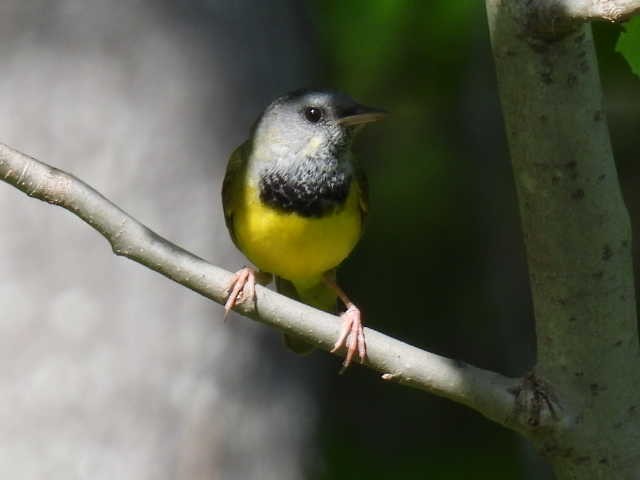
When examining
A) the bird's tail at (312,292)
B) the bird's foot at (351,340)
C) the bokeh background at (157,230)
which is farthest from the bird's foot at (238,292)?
the bokeh background at (157,230)

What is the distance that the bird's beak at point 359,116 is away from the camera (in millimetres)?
3717

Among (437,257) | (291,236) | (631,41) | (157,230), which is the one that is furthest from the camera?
(437,257)

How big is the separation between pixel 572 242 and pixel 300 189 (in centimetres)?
135

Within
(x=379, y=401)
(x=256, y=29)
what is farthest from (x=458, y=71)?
(x=379, y=401)

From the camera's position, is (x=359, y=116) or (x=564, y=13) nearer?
(x=564, y=13)

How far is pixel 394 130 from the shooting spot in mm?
6176

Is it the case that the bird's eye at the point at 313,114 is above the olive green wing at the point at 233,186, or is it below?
above

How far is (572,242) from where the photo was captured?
8.11 feet

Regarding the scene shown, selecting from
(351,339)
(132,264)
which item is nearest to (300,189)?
(351,339)

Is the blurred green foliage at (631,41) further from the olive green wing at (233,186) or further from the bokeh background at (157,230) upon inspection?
the bokeh background at (157,230)

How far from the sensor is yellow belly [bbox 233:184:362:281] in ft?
11.6

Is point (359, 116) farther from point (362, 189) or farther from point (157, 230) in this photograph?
point (157, 230)

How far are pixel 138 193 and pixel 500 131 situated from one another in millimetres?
2484

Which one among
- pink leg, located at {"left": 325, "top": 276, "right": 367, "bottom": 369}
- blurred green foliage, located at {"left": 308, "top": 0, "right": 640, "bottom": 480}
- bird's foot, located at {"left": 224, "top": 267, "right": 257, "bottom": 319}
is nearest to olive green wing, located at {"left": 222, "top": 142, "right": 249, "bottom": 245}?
pink leg, located at {"left": 325, "top": 276, "right": 367, "bottom": 369}
